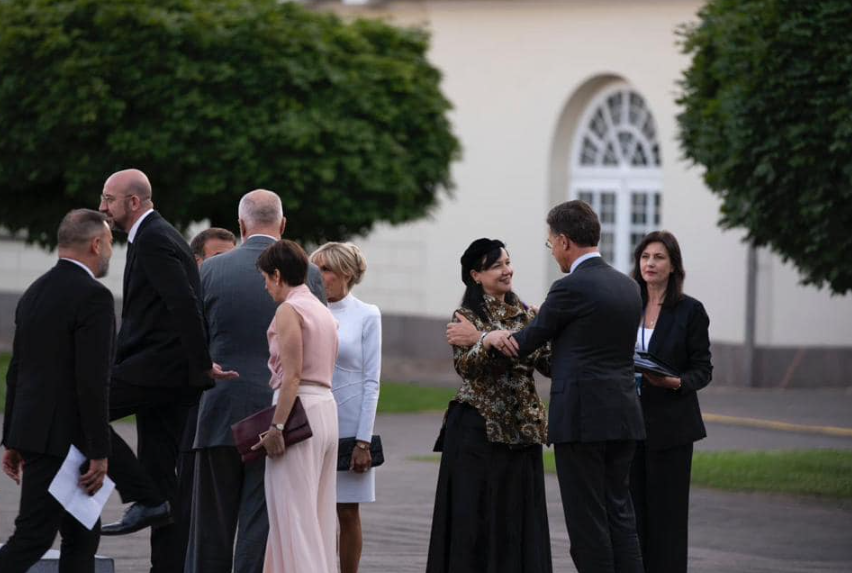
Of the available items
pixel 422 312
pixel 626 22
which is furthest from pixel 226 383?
pixel 422 312

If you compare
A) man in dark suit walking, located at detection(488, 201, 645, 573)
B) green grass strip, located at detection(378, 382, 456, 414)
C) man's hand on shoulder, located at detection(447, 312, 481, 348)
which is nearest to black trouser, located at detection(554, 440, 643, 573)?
man in dark suit walking, located at detection(488, 201, 645, 573)

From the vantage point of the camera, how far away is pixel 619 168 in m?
23.9

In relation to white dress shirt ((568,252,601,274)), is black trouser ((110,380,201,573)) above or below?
below

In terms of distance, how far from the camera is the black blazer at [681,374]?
837 cm

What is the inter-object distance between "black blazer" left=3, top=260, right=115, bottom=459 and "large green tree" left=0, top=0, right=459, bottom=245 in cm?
1113

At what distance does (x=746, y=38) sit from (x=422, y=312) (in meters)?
14.2

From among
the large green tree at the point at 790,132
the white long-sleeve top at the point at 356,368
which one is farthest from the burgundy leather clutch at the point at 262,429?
the large green tree at the point at 790,132

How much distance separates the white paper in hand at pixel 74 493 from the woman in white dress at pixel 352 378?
1.66m

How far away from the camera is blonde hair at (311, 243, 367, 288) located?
8375 mm

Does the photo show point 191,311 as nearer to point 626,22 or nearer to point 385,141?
point 385,141

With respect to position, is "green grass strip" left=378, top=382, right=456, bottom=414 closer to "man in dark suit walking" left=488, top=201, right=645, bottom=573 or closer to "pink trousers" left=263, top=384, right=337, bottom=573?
"man in dark suit walking" left=488, top=201, right=645, bottom=573

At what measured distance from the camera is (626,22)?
23203 mm

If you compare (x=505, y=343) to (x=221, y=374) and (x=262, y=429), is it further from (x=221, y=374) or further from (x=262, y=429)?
(x=221, y=374)

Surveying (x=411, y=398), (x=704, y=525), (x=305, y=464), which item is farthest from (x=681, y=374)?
(x=411, y=398)
